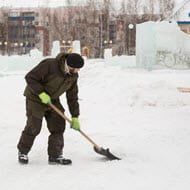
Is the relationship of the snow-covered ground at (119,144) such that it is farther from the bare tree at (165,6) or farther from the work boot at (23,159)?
the bare tree at (165,6)

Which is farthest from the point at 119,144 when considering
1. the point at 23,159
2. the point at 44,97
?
the point at 44,97

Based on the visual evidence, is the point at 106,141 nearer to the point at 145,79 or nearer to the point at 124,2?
the point at 145,79

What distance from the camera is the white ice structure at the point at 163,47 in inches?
638

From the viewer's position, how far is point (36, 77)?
183 inches

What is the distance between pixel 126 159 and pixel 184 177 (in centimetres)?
90

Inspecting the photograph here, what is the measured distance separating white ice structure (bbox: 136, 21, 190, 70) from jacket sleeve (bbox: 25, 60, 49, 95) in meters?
11.9

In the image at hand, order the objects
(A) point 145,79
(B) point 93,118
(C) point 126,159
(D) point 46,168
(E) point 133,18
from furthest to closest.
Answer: (E) point 133,18
(A) point 145,79
(B) point 93,118
(C) point 126,159
(D) point 46,168

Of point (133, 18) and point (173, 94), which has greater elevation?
point (133, 18)

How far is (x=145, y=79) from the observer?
41.7 ft

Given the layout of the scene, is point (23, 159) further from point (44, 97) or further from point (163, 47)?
point (163, 47)

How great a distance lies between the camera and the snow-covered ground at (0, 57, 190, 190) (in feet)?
13.9

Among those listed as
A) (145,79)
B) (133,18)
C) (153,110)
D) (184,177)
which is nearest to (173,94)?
(153,110)

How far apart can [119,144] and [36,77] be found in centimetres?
182

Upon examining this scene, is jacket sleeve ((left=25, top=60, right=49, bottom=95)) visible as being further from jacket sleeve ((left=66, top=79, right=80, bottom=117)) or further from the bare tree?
the bare tree
